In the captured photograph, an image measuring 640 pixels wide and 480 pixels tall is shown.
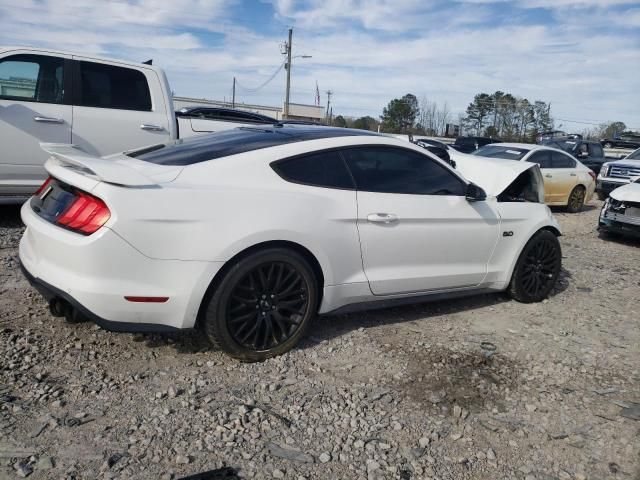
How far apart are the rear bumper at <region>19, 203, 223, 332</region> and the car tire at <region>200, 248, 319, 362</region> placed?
127 mm

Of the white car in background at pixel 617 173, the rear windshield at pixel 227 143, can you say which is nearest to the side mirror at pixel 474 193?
the rear windshield at pixel 227 143

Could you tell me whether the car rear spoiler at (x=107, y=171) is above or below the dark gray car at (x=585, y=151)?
below

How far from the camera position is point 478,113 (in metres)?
63.4

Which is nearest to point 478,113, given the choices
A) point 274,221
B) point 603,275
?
point 603,275

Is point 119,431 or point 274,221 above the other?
point 274,221

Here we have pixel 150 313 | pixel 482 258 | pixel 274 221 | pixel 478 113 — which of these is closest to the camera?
pixel 150 313

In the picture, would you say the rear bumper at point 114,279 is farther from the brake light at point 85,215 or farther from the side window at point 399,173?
the side window at point 399,173

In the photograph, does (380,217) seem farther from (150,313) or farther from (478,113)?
(478,113)

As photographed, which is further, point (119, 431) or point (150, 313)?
point (150, 313)

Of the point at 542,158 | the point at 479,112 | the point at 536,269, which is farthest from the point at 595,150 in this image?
the point at 479,112

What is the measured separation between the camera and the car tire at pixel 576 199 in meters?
Result: 12.1

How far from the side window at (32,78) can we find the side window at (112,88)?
0.25 meters

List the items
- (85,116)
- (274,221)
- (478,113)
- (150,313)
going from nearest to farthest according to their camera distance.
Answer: (150,313) → (274,221) → (85,116) → (478,113)

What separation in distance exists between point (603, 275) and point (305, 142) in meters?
4.64
